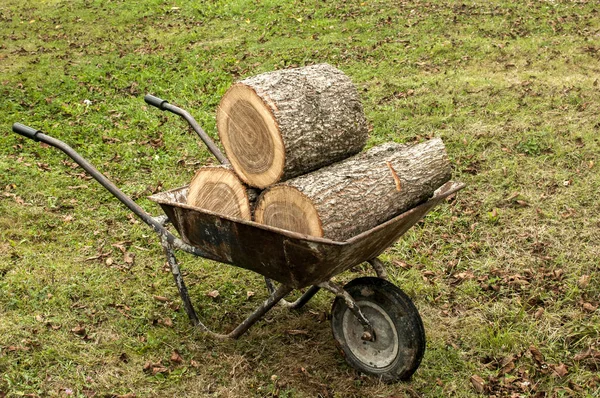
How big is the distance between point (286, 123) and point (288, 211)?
0.50 metres

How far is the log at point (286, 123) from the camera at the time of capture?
10.9 feet

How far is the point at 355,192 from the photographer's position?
3.30 m

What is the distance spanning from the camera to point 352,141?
12.6ft

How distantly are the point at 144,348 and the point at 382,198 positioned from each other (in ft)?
6.29

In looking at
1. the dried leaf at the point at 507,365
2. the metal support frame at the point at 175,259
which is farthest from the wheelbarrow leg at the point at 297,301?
the dried leaf at the point at 507,365

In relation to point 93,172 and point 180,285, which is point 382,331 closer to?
point 180,285

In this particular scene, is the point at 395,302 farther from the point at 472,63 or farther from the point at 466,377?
the point at 472,63

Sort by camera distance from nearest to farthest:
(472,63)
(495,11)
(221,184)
Answer: (221,184) → (472,63) → (495,11)

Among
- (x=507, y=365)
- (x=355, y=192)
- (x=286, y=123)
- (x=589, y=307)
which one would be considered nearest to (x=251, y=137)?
(x=286, y=123)

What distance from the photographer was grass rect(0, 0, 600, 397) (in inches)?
146

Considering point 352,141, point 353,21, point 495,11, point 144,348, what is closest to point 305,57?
point 353,21

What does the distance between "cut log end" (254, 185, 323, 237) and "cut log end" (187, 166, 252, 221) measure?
0.14 m

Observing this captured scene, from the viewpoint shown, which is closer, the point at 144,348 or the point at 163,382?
the point at 163,382

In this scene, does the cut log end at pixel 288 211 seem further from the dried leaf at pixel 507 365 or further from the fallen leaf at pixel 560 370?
the fallen leaf at pixel 560 370
